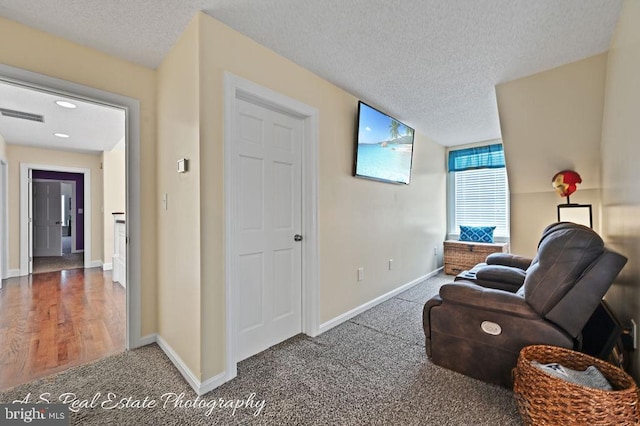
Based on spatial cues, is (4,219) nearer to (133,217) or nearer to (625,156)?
(133,217)

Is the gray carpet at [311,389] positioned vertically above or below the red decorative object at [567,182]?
below

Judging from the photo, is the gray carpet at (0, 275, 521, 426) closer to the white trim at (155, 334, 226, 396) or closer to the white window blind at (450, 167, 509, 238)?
the white trim at (155, 334, 226, 396)

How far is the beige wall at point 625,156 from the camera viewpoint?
149 centimetres

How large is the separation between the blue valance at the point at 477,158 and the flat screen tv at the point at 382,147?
1.71m

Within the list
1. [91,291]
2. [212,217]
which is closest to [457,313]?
[212,217]

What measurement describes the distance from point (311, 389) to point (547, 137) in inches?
133

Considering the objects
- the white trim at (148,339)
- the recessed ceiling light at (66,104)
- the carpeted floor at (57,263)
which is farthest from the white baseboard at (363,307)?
the carpeted floor at (57,263)

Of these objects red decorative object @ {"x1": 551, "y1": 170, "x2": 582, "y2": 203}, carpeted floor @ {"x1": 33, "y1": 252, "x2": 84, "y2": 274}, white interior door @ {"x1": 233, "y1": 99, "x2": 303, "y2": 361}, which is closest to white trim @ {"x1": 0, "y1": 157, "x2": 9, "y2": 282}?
carpeted floor @ {"x1": 33, "y1": 252, "x2": 84, "y2": 274}

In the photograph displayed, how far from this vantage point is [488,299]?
180 cm

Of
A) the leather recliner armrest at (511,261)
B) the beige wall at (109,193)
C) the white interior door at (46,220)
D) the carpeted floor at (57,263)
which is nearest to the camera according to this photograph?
the leather recliner armrest at (511,261)

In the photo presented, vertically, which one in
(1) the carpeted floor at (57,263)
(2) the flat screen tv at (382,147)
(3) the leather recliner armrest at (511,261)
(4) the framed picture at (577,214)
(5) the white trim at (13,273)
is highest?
(2) the flat screen tv at (382,147)

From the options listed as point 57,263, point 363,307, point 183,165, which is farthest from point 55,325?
point 57,263

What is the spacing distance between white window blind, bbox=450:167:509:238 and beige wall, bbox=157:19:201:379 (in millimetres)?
4775

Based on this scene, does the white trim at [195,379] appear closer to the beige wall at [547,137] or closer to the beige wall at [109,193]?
the beige wall at [547,137]
